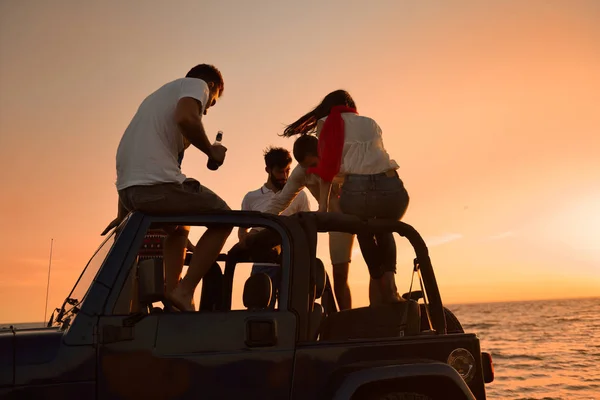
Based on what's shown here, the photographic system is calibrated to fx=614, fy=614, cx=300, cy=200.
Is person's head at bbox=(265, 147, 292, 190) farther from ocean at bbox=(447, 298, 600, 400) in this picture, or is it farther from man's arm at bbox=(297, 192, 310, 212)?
ocean at bbox=(447, 298, 600, 400)

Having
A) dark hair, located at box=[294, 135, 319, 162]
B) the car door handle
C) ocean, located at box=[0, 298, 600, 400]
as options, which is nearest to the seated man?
dark hair, located at box=[294, 135, 319, 162]

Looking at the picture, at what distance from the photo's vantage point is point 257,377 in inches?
124

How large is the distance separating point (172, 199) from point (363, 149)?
153 centimetres

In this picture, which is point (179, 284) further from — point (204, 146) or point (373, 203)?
point (373, 203)

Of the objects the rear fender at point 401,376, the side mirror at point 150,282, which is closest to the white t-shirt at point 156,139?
the side mirror at point 150,282

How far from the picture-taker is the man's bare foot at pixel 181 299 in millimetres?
3457

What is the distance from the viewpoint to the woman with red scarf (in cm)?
416

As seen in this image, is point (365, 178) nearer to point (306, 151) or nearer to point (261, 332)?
point (306, 151)

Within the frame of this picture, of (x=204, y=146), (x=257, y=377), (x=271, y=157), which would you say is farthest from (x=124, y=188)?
(x=271, y=157)

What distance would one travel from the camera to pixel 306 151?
513 cm

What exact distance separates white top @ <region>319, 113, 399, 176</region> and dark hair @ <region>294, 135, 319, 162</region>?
534mm

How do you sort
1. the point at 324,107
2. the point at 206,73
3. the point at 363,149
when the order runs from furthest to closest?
the point at 324,107 < the point at 363,149 < the point at 206,73

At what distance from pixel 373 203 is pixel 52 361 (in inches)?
86.2

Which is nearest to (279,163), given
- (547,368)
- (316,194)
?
(316,194)
